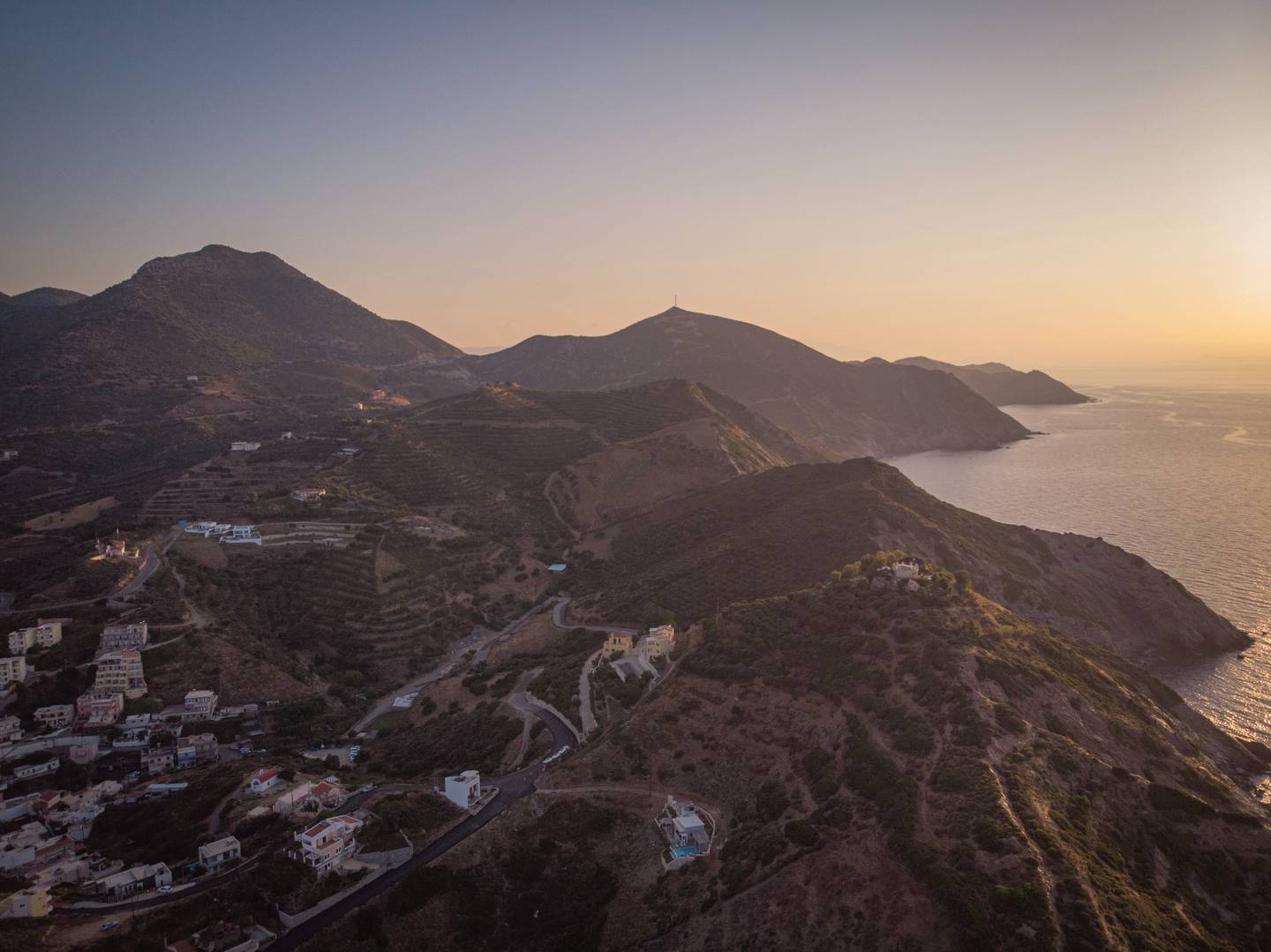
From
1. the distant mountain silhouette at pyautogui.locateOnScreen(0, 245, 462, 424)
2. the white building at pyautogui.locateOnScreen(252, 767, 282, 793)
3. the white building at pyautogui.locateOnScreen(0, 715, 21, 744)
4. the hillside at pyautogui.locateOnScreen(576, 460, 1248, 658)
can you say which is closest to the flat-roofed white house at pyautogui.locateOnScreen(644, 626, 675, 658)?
the hillside at pyautogui.locateOnScreen(576, 460, 1248, 658)

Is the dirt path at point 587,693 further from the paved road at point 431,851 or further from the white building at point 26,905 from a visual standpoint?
the white building at point 26,905

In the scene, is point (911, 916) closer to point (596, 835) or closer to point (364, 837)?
point (596, 835)

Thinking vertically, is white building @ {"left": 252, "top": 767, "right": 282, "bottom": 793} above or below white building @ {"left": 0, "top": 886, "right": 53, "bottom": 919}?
below

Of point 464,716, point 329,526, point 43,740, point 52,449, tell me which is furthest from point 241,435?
point 464,716

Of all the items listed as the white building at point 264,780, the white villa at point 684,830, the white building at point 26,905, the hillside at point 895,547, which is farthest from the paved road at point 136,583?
the white villa at point 684,830

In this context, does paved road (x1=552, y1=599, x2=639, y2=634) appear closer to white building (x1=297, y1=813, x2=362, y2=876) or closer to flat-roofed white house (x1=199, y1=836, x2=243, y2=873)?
white building (x1=297, y1=813, x2=362, y2=876)

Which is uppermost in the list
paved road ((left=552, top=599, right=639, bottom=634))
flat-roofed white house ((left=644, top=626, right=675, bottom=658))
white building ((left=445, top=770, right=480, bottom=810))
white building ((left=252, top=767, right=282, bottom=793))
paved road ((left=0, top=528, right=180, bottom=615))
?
paved road ((left=0, top=528, right=180, bottom=615))
